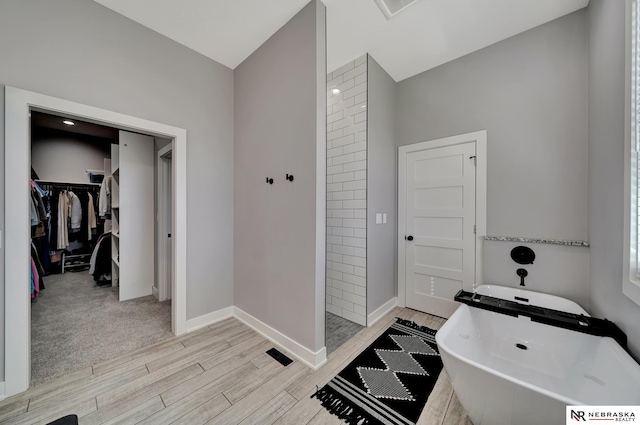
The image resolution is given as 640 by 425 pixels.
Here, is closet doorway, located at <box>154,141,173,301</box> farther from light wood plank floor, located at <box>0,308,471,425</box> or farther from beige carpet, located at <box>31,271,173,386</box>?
light wood plank floor, located at <box>0,308,471,425</box>

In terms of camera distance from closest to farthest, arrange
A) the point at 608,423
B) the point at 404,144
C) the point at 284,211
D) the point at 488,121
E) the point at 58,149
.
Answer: the point at 608,423 < the point at 284,211 < the point at 488,121 < the point at 404,144 < the point at 58,149

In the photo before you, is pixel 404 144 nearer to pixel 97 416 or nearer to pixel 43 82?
pixel 43 82

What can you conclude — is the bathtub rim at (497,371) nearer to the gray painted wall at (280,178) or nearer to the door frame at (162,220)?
the gray painted wall at (280,178)

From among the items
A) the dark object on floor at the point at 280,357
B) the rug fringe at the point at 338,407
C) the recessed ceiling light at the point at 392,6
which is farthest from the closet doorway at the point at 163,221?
the recessed ceiling light at the point at 392,6

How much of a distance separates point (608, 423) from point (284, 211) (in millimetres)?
2154

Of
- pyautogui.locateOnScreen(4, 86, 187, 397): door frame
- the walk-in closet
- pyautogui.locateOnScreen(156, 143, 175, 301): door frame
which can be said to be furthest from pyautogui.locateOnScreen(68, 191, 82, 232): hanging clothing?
pyautogui.locateOnScreen(4, 86, 187, 397): door frame

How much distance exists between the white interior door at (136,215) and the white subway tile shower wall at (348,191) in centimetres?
274

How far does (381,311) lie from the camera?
2.76 meters

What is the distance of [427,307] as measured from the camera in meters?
2.81

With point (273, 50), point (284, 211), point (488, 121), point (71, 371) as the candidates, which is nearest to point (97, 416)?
point (71, 371)

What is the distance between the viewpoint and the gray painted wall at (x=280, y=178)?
6.29 feet

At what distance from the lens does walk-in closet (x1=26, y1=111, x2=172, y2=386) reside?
2.22m

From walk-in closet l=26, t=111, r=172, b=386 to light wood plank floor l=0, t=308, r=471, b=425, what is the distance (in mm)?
254

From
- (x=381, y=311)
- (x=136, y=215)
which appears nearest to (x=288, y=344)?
(x=381, y=311)
